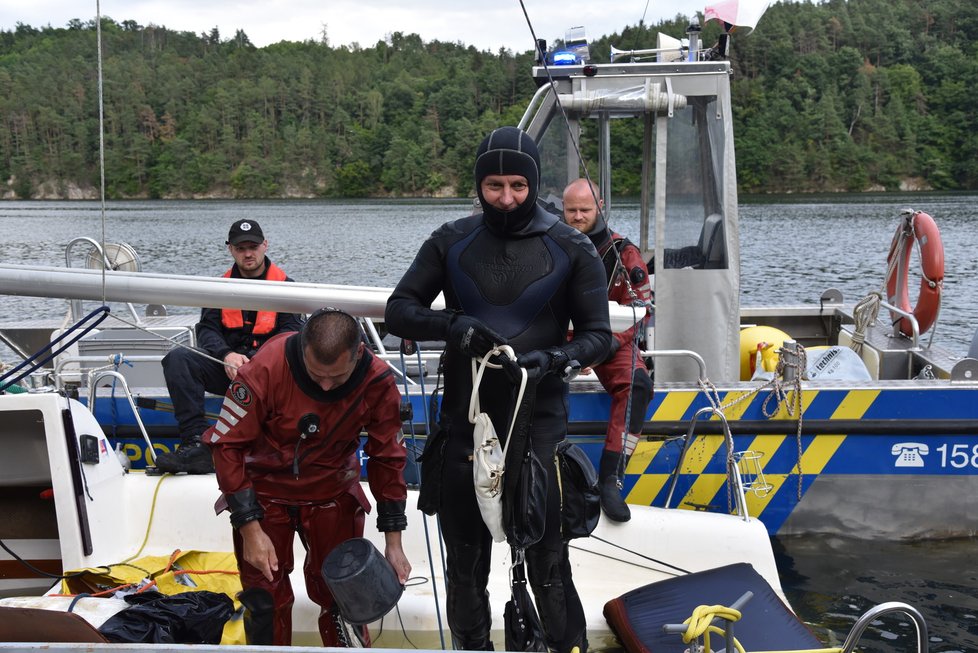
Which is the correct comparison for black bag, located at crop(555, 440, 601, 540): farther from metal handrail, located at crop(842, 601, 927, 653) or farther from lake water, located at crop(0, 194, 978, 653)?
lake water, located at crop(0, 194, 978, 653)

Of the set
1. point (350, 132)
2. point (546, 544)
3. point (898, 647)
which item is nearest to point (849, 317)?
point (898, 647)

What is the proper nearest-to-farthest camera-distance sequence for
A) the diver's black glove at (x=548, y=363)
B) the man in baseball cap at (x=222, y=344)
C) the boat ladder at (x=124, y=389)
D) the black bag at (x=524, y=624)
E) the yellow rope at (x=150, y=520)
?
the diver's black glove at (x=548, y=363), the black bag at (x=524, y=624), the yellow rope at (x=150, y=520), the boat ladder at (x=124, y=389), the man in baseball cap at (x=222, y=344)

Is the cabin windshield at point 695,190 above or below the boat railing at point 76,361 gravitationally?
above

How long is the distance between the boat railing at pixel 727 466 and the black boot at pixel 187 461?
96.1 inches

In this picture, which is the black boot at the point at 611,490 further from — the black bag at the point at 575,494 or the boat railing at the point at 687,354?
the black bag at the point at 575,494

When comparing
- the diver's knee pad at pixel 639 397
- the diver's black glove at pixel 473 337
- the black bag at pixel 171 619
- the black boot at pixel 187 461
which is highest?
the diver's black glove at pixel 473 337

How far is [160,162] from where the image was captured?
52.7 m

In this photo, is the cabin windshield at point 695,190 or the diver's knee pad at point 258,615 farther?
the cabin windshield at point 695,190

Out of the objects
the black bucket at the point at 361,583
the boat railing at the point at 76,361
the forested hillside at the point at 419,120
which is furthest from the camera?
the forested hillside at the point at 419,120

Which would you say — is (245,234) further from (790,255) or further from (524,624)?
(790,255)

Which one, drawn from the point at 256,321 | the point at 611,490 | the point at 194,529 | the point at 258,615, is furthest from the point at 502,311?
the point at 256,321

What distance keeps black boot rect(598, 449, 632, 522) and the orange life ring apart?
2.76 m

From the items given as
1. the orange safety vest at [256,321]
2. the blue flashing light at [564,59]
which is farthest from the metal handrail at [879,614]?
the blue flashing light at [564,59]

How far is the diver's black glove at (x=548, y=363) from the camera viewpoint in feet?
9.52
